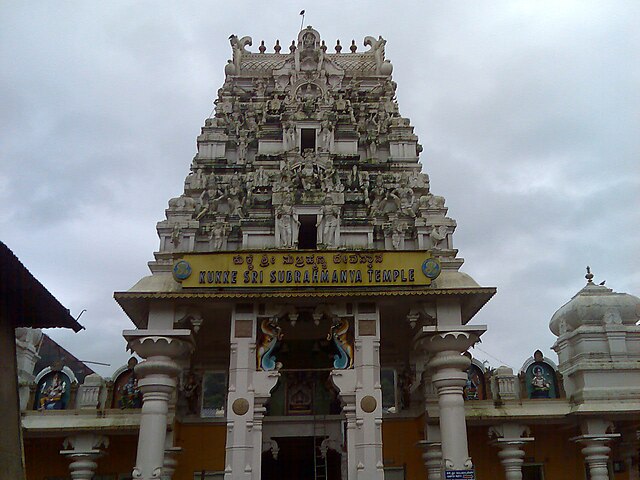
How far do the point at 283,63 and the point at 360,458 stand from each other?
16.7 m

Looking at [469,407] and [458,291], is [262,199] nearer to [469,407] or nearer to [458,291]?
[458,291]

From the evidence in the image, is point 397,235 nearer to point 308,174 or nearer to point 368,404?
point 308,174

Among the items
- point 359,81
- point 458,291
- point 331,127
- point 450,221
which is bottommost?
point 458,291

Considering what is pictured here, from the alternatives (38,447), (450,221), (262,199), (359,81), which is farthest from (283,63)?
(38,447)

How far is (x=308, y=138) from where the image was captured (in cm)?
2430

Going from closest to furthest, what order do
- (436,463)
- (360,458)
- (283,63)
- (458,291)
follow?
1. (360,458)
2. (458,291)
3. (436,463)
4. (283,63)

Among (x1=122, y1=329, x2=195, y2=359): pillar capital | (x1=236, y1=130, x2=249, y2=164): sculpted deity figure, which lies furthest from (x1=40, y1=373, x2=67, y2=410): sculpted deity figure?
(x1=236, y1=130, x2=249, y2=164): sculpted deity figure

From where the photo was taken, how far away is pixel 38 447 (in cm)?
2194

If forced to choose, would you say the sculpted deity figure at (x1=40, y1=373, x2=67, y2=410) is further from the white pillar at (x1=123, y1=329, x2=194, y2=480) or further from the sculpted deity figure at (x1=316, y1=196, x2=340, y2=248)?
the sculpted deity figure at (x1=316, y1=196, x2=340, y2=248)

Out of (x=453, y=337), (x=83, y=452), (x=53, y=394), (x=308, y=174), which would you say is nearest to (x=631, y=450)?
(x=453, y=337)

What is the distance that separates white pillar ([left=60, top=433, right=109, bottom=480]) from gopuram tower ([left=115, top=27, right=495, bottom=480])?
2448 mm

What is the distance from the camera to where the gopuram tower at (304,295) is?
18062mm

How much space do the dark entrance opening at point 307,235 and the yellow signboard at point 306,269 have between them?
312 cm

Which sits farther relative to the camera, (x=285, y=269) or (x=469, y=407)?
(x=469, y=407)
